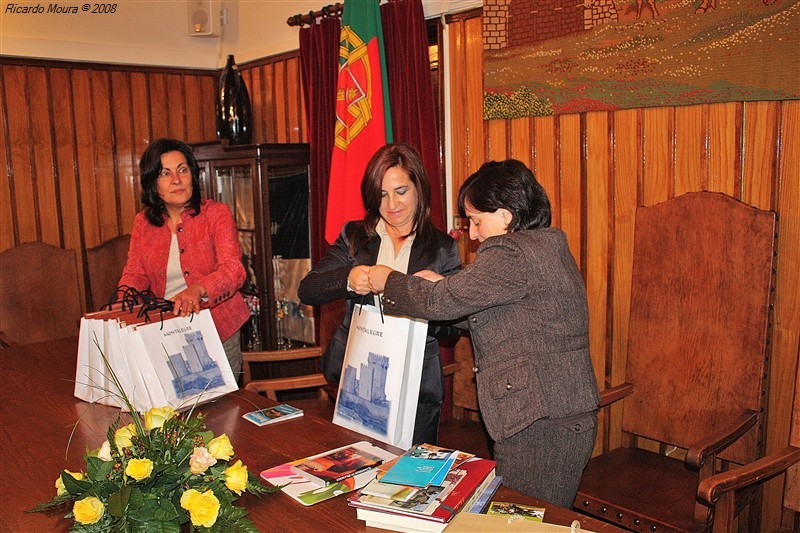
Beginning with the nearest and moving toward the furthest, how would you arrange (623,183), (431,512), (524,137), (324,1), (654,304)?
(431,512) < (654,304) < (623,183) < (524,137) < (324,1)

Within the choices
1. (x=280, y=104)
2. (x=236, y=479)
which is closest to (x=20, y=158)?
(x=280, y=104)

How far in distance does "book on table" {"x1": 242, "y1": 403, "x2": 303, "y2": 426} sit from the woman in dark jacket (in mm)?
260

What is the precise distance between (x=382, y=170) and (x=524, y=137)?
3.63 feet

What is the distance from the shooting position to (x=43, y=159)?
475cm

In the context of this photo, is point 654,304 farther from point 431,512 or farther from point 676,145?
point 431,512

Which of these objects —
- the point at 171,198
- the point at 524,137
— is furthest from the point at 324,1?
the point at 171,198

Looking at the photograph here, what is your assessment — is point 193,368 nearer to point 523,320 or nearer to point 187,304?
point 187,304

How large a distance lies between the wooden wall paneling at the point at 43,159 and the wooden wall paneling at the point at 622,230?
3.62m

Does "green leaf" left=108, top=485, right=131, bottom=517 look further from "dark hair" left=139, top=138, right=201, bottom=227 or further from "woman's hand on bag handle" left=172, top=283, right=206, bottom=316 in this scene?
"dark hair" left=139, top=138, right=201, bottom=227

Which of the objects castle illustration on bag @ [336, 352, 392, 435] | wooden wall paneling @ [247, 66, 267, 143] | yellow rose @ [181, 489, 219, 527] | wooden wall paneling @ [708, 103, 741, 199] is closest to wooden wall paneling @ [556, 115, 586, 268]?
wooden wall paneling @ [708, 103, 741, 199]

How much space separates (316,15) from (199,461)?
3.28 meters

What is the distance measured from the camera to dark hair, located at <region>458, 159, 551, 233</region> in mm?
2016

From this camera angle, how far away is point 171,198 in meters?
2.90

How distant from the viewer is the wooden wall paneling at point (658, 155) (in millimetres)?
2846
